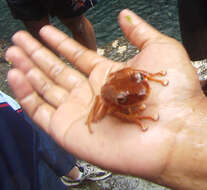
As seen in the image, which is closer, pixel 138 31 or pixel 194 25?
pixel 138 31

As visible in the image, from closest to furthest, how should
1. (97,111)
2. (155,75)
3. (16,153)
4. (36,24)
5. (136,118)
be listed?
(136,118) → (155,75) → (97,111) → (16,153) → (36,24)

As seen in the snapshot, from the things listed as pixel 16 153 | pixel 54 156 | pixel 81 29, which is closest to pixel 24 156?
pixel 16 153

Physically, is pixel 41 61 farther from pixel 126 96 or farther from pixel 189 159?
pixel 189 159

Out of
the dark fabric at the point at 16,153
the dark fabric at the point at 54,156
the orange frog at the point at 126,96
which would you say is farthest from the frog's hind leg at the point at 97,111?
the dark fabric at the point at 54,156

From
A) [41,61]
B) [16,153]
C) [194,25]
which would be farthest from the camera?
[194,25]

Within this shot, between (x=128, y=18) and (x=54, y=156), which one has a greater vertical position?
(x=128, y=18)

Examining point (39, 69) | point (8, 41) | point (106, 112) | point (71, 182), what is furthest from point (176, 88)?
point (8, 41)

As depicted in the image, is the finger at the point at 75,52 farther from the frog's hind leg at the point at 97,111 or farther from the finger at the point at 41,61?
the frog's hind leg at the point at 97,111
